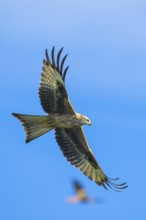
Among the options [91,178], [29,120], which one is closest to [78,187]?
[29,120]

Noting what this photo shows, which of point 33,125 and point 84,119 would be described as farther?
point 84,119

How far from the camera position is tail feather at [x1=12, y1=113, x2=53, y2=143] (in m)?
10.7

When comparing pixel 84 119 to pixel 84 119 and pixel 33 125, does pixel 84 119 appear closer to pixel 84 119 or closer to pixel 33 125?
pixel 84 119

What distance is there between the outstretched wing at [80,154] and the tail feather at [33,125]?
1.28 meters

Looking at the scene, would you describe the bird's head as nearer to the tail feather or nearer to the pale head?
the pale head

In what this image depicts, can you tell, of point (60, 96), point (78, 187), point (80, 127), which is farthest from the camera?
point (80, 127)

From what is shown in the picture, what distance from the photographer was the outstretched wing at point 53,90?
36.4 ft

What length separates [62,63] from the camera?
10.9 m

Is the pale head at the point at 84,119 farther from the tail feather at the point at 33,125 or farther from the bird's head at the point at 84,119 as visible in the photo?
the tail feather at the point at 33,125

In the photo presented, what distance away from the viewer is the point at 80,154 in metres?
12.8

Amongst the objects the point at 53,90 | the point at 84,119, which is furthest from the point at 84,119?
the point at 53,90

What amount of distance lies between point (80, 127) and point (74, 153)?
80cm

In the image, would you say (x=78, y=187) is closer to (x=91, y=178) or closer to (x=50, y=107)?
(x=50, y=107)

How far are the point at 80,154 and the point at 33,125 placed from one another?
97.2 inches
